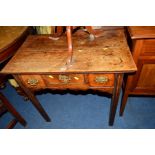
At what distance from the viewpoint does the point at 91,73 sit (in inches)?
39.4

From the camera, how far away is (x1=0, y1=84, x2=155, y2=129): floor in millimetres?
1621

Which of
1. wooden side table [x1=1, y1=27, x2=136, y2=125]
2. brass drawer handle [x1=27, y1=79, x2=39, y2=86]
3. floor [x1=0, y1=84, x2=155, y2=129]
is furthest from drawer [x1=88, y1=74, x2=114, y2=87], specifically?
floor [x1=0, y1=84, x2=155, y2=129]

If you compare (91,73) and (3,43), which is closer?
(91,73)

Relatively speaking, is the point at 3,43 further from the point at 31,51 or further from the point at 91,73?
the point at 91,73

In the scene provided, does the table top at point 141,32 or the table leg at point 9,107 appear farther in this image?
the table leg at point 9,107

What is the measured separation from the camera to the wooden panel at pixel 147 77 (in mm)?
1164

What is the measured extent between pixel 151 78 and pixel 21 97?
4.99 ft

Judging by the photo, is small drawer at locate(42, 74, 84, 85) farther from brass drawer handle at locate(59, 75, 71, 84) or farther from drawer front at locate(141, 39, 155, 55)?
drawer front at locate(141, 39, 155, 55)

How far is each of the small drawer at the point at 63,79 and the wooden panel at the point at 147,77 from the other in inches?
19.4

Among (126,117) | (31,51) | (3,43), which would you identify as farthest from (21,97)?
(126,117)

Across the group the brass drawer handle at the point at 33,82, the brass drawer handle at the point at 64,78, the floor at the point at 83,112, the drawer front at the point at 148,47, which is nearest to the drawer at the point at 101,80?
the brass drawer handle at the point at 64,78

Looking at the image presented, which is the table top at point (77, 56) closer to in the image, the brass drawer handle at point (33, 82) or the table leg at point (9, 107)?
the brass drawer handle at point (33, 82)
